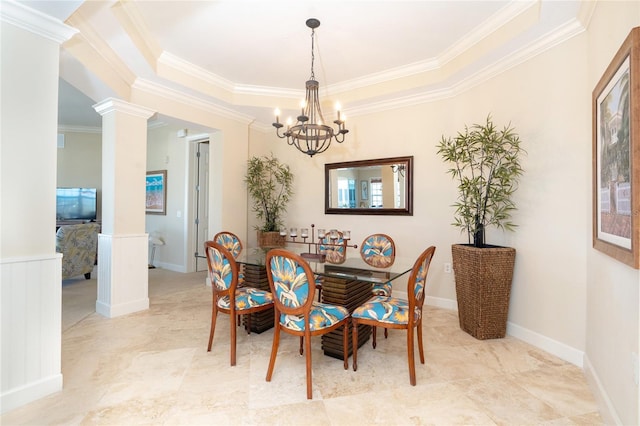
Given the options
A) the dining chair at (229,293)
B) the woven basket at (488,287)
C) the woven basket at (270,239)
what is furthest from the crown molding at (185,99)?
the woven basket at (488,287)

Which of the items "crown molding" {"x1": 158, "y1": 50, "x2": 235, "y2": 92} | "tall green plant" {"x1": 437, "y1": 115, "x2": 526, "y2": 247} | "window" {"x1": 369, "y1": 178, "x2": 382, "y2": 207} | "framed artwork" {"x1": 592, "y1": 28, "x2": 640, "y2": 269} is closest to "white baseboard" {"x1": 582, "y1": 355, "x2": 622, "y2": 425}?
"framed artwork" {"x1": 592, "y1": 28, "x2": 640, "y2": 269}

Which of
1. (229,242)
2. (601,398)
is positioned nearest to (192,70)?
(229,242)

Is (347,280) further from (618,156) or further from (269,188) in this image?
(269,188)

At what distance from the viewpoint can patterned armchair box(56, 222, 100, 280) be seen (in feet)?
14.1

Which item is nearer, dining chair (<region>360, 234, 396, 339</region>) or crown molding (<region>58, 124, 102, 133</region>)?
dining chair (<region>360, 234, 396, 339</region>)

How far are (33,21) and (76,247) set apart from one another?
12.0ft

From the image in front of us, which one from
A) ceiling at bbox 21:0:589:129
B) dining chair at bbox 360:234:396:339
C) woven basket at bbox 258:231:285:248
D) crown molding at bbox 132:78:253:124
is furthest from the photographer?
woven basket at bbox 258:231:285:248

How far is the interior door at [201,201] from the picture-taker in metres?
5.60

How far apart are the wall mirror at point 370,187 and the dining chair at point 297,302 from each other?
2211mm

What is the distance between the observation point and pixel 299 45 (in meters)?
3.10

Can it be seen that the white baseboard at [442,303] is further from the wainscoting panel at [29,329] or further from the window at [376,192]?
the wainscoting panel at [29,329]

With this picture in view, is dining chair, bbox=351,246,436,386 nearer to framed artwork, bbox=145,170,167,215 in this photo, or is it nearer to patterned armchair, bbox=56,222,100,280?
patterned armchair, bbox=56,222,100,280

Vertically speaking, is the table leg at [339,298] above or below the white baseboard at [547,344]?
above

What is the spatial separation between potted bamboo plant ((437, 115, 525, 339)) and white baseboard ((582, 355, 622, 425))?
0.70 m
